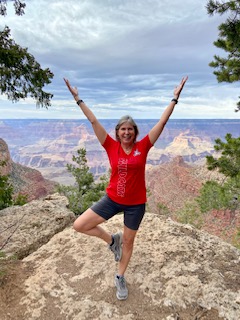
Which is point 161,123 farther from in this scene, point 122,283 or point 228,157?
point 228,157

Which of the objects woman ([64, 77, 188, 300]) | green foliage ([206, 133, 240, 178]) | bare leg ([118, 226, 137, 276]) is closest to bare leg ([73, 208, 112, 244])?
woman ([64, 77, 188, 300])

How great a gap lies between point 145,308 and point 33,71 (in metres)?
7.56

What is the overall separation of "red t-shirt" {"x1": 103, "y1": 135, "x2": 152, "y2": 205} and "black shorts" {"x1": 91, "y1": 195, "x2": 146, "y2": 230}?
0.10 m

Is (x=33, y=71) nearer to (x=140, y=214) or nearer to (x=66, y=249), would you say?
(x=66, y=249)

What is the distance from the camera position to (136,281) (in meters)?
4.92

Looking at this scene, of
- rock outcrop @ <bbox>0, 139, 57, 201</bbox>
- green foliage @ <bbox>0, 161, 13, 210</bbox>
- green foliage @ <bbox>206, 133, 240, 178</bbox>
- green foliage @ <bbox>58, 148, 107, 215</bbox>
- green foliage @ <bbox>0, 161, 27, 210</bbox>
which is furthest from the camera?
rock outcrop @ <bbox>0, 139, 57, 201</bbox>

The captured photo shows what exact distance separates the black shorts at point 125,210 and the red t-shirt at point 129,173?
0.10 metres

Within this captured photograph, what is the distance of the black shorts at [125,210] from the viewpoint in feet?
13.9

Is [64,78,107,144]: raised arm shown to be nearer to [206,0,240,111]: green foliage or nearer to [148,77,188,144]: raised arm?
[148,77,188,144]: raised arm

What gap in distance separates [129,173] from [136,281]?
2.03m

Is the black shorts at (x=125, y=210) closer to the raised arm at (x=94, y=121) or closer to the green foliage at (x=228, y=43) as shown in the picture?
the raised arm at (x=94, y=121)

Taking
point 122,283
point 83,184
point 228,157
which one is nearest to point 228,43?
point 228,157

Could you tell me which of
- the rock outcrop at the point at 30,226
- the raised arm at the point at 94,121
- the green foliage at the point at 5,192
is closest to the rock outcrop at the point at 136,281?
the rock outcrop at the point at 30,226

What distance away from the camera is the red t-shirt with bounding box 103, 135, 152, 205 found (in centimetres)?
409
